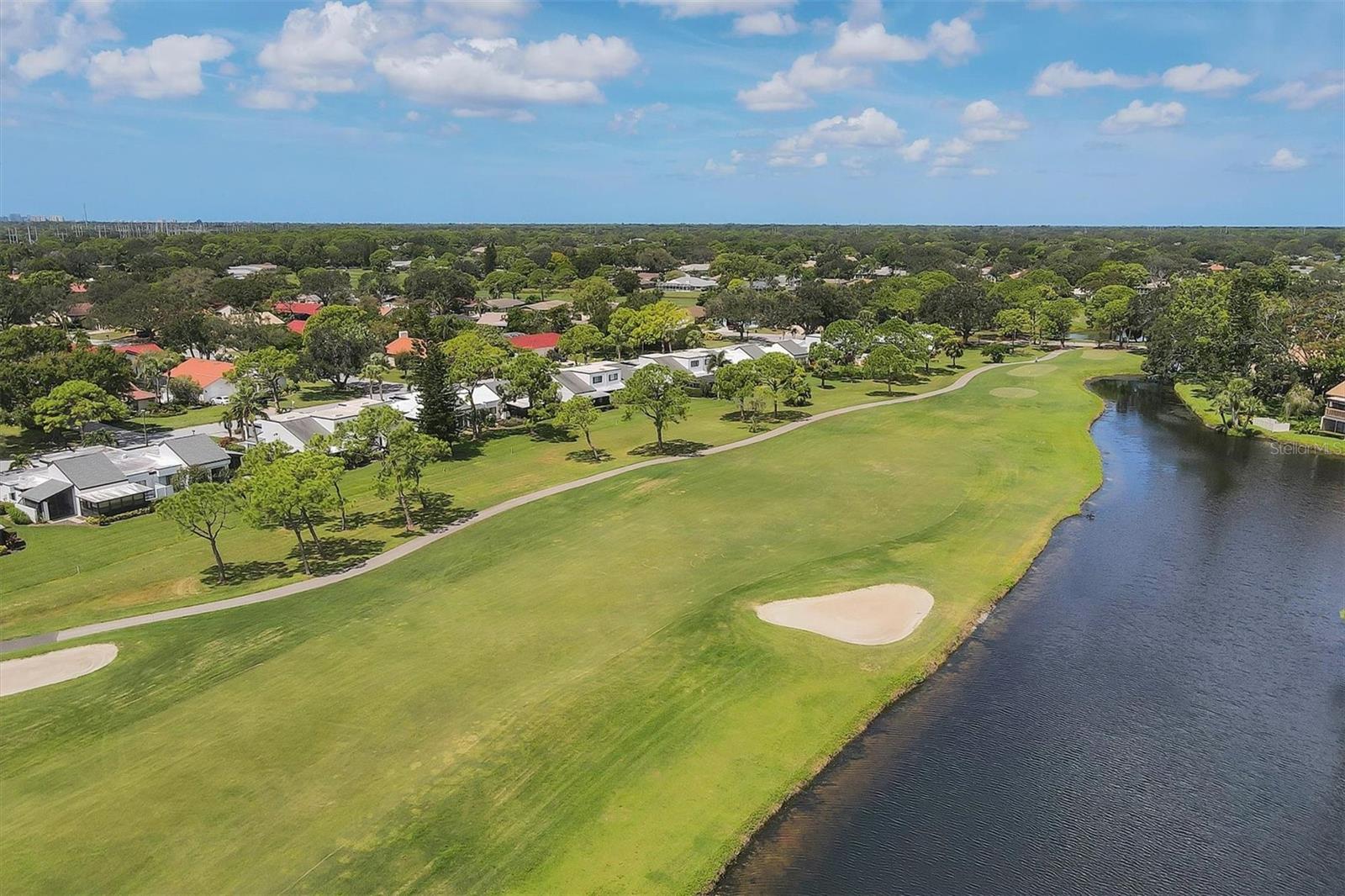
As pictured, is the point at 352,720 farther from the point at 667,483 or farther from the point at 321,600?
the point at 667,483

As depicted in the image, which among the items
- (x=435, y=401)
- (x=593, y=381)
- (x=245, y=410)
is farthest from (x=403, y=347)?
(x=435, y=401)

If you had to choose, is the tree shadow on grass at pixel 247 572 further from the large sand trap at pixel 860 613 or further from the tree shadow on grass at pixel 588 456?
the large sand trap at pixel 860 613

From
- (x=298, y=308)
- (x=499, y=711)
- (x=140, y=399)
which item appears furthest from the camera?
(x=298, y=308)

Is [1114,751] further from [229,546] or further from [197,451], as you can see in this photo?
[197,451]

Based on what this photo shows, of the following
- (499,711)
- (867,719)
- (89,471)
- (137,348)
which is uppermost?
(137,348)

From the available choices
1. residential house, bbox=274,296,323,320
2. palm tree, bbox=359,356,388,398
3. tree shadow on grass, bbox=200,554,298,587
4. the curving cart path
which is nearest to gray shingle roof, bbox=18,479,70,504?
tree shadow on grass, bbox=200,554,298,587

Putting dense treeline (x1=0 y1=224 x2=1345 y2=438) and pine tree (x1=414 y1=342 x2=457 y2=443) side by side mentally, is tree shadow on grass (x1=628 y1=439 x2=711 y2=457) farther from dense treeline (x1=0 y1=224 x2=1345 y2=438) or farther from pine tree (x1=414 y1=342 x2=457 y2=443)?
dense treeline (x1=0 y1=224 x2=1345 y2=438)

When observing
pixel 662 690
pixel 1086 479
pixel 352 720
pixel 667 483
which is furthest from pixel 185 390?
pixel 1086 479

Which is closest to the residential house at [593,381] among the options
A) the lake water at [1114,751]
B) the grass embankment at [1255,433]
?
the lake water at [1114,751]
